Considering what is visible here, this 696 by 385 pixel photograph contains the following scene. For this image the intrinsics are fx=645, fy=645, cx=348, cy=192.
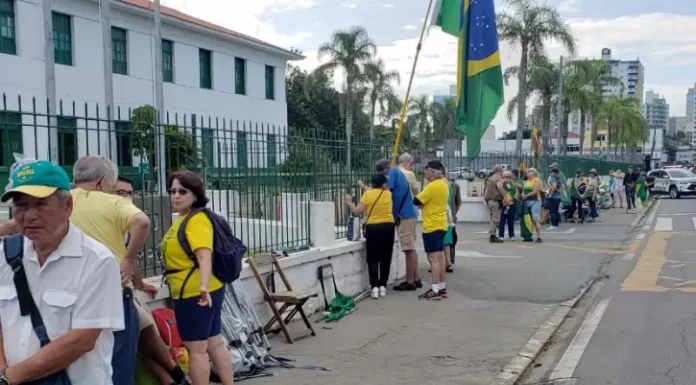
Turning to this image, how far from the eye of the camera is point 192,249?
451cm

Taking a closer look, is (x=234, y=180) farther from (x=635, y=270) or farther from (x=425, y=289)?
(x=635, y=270)

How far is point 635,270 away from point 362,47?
3219 cm

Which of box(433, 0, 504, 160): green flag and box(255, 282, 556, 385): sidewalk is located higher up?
box(433, 0, 504, 160): green flag

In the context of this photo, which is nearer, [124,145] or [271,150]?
[124,145]

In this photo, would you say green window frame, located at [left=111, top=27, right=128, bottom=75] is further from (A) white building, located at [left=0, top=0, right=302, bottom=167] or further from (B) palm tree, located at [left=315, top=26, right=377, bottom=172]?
(B) palm tree, located at [left=315, top=26, right=377, bottom=172]

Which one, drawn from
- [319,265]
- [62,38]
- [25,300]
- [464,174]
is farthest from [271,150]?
[62,38]

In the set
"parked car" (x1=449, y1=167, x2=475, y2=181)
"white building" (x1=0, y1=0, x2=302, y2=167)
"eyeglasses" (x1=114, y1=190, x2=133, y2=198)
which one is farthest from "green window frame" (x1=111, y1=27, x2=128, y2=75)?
"eyeglasses" (x1=114, y1=190, x2=133, y2=198)

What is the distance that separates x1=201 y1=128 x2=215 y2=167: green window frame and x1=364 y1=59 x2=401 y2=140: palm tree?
35.5 m

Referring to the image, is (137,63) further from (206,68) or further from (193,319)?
(193,319)

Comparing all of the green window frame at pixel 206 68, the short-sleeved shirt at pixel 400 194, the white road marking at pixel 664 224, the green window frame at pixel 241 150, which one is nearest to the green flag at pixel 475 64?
the short-sleeved shirt at pixel 400 194

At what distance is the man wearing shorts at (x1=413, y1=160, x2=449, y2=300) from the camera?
8.80 m

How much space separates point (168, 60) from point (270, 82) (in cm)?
823

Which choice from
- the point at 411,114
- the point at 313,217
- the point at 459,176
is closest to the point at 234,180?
the point at 313,217

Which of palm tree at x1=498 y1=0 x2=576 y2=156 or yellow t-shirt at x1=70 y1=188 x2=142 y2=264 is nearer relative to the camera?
yellow t-shirt at x1=70 y1=188 x2=142 y2=264
